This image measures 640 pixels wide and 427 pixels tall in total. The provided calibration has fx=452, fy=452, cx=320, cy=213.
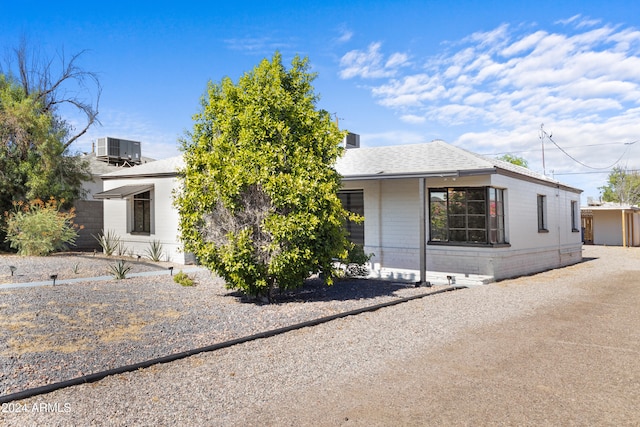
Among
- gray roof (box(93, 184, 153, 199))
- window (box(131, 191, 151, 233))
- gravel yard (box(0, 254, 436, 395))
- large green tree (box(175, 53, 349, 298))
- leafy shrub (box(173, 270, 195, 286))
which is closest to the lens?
gravel yard (box(0, 254, 436, 395))

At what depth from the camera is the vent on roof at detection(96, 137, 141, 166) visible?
24375mm

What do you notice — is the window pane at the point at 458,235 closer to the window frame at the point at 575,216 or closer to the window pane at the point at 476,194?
the window pane at the point at 476,194

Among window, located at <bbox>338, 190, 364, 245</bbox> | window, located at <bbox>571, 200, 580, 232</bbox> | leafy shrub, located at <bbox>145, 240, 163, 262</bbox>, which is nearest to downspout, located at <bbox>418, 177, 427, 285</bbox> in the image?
window, located at <bbox>338, 190, 364, 245</bbox>

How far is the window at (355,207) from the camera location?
14109mm

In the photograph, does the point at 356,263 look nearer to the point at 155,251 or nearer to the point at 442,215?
the point at 442,215

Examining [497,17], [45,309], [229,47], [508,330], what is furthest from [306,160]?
[497,17]

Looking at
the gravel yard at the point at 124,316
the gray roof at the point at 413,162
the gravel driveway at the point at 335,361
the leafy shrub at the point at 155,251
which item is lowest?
the gravel driveway at the point at 335,361

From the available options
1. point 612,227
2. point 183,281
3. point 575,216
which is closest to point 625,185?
point 612,227

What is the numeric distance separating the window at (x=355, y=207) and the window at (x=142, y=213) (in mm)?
8004

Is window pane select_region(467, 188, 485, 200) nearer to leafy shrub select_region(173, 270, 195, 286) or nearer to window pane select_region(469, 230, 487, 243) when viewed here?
window pane select_region(469, 230, 487, 243)

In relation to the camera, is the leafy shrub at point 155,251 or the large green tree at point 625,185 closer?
the leafy shrub at point 155,251

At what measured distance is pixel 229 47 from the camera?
14.5 meters

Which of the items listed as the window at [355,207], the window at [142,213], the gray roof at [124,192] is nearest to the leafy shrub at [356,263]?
the window at [355,207]

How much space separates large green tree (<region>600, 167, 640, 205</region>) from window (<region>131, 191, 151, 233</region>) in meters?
53.5
